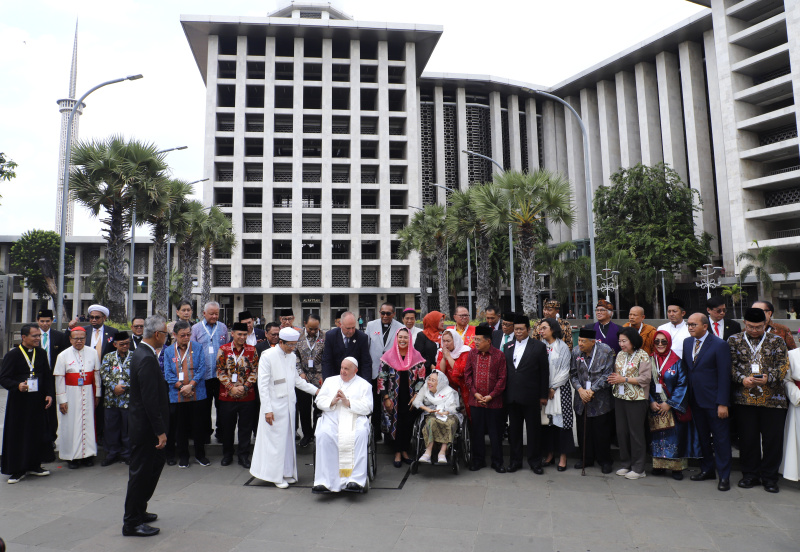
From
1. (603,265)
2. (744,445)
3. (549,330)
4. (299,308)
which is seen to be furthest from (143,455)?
(299,308)

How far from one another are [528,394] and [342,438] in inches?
96.4

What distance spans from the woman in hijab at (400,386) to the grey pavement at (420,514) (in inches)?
20.1

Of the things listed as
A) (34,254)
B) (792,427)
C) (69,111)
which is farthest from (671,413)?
(69,111)

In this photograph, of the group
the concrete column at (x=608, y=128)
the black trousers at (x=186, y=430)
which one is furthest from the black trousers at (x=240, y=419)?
the concrete column at (x=608, y=128)

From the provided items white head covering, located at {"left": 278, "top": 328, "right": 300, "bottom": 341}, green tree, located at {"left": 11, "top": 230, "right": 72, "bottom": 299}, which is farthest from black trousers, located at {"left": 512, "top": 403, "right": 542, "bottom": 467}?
green tree, located at {"left": 11, "top": 230, "right": 72, "bottom": 299}

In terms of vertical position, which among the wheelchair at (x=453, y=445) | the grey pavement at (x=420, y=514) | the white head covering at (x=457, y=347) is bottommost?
the grey pavement at (x=420, y=514)

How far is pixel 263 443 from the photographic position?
240 inches

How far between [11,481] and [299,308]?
41780mm

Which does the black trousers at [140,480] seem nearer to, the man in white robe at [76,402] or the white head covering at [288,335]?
the white head covering at [288,335]

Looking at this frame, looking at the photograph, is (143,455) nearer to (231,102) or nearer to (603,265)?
(603,265)

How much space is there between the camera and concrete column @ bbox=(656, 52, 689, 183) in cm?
4609

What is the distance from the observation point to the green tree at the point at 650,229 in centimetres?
3794

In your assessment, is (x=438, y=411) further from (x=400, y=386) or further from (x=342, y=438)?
(x=342, y=438)

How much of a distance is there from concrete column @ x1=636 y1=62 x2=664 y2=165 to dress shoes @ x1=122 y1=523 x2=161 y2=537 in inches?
2049
